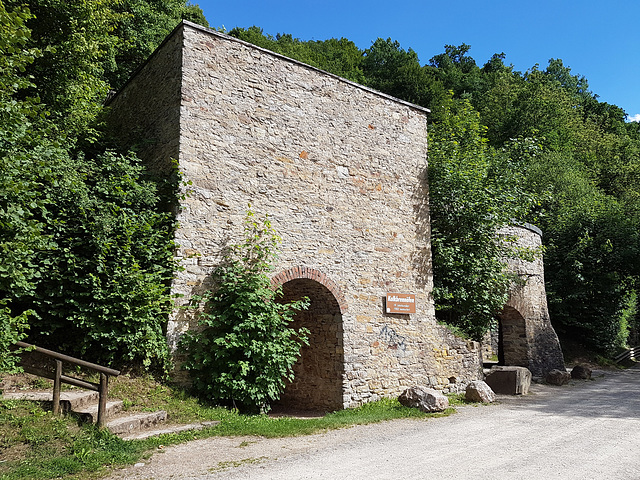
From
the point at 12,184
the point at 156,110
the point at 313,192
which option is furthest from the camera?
the point at 313,192

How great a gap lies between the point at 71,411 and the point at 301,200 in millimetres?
5045

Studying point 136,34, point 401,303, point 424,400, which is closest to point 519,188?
point 401,303

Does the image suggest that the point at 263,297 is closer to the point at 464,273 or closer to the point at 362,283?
the point at 362,283

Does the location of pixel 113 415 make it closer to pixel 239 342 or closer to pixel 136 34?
pixel 239 342

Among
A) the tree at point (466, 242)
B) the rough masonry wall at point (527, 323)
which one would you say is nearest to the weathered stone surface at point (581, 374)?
the rough masonry wall at point (527, 323)

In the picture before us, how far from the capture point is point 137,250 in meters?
6.87

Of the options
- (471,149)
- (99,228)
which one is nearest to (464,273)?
(471,149)

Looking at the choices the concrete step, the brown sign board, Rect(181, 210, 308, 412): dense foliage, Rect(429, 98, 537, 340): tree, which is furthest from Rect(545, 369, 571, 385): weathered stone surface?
the concrete step

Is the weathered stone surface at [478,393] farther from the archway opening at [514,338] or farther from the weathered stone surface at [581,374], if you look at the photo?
the weathered stone surface at [581,374]

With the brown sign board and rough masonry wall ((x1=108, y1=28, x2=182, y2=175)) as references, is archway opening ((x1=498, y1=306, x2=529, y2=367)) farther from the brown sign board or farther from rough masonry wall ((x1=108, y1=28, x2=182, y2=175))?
rough masonry wall ((x1=108, y1=28, x2=182, y2=175))

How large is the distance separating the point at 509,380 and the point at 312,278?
18.1 ft

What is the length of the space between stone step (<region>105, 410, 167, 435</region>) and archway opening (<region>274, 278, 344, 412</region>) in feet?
11.5

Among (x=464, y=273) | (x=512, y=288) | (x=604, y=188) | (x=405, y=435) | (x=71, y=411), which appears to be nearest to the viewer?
(x=71, y=411)

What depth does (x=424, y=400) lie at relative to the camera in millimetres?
8227
